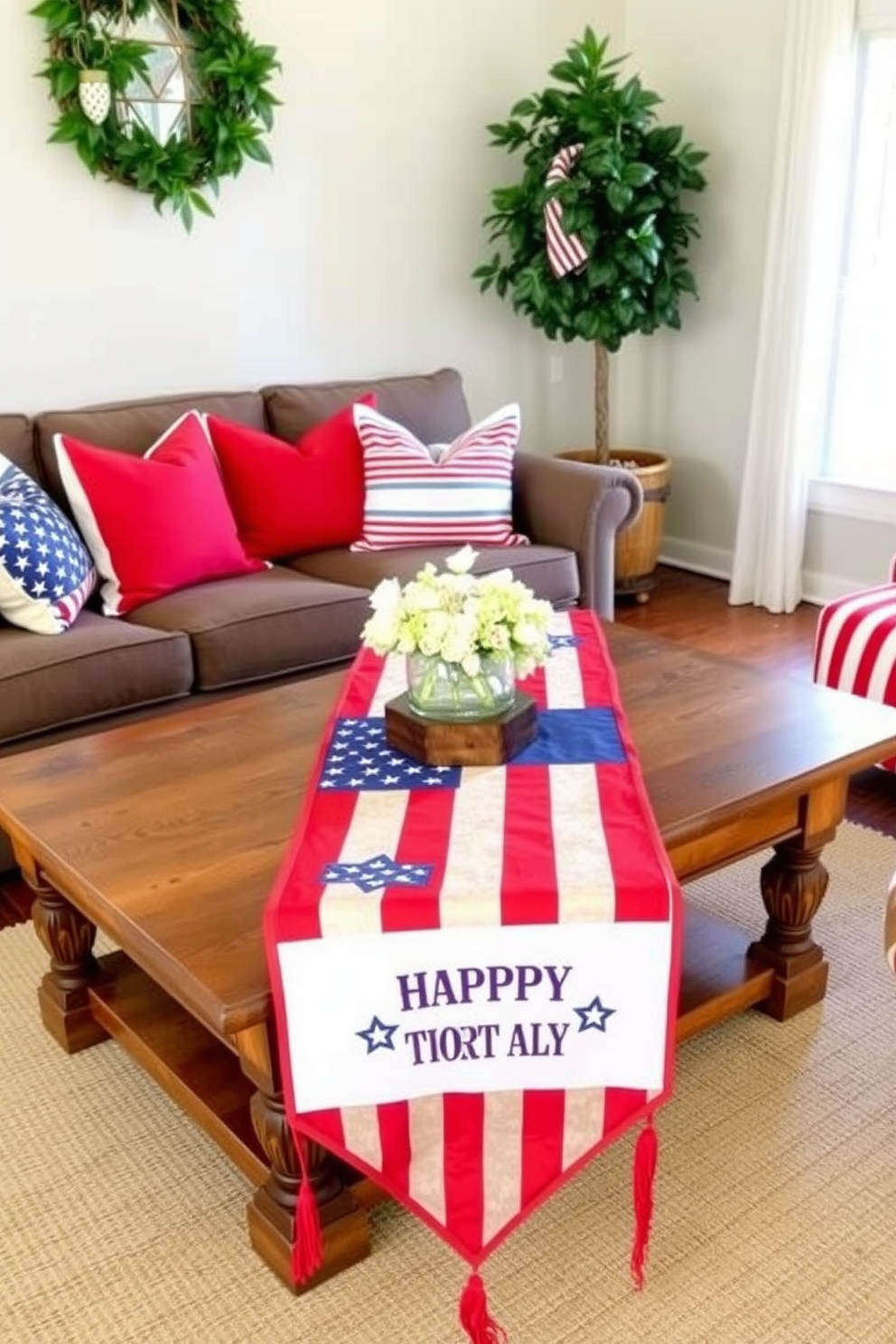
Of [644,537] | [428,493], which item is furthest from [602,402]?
[428,493]

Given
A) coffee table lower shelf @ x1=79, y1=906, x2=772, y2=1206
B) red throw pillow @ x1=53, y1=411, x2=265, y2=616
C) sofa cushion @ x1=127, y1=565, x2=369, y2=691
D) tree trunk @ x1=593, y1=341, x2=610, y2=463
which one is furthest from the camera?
tree trunk @ x1=593, y1=341, x2=610, y2=463

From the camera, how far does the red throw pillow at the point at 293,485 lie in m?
3.43

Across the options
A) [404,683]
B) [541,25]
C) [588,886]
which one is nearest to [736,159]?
[541,25]

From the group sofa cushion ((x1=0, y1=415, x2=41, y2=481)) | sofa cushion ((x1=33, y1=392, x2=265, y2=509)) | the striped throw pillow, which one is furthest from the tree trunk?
sofa cushion ((x1=0, y1=415, x2=41, y2=481))

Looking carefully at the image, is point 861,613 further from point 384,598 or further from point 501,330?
point 501,330

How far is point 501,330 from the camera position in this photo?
15.0 feet

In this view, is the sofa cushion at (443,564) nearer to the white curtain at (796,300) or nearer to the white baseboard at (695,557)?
the white curtain at (796,300)

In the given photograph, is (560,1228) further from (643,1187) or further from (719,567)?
(719,567)

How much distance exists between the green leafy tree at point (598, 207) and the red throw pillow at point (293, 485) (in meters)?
1.02

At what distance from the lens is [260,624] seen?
2.96 meters

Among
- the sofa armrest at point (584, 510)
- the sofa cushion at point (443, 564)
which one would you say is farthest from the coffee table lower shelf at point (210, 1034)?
the sofa armrest at point (584, 510)

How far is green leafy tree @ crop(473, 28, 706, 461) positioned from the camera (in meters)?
3.91

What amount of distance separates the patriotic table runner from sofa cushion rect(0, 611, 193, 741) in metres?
1.29

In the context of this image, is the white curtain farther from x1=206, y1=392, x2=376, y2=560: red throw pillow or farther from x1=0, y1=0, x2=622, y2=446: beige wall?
x1=206, y1=392, x2=376, y2=560: red throw pillow
